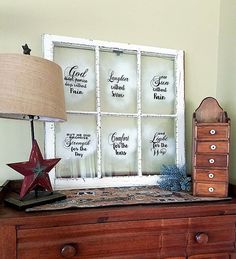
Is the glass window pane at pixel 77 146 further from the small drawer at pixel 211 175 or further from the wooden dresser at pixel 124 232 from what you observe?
the small drawer at pixel 211 175

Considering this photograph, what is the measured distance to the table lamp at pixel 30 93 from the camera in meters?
0.97

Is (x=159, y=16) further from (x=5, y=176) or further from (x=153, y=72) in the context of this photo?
(x=5, y=176)

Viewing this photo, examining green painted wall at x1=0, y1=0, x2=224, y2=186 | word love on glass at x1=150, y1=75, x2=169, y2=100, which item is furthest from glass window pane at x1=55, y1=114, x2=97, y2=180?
word love on glass at x1=150, y1=75, x2=169, y2=100

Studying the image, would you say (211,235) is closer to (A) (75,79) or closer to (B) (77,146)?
(B) (77,146)

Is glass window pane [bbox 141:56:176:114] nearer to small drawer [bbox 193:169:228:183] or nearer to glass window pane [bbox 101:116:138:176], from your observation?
glass window pane [bbox 101:116:138:176]

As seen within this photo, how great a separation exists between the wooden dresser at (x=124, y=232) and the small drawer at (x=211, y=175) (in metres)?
0.12

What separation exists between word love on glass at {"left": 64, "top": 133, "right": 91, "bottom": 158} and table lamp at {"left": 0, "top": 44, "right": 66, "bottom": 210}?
0.31 meters

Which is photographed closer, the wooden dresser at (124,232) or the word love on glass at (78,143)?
the wooden dresser at (124,232)

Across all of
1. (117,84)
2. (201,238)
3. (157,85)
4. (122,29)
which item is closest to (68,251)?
(201,238)

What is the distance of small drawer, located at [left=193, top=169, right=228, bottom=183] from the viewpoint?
1285 mm

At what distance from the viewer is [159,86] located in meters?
1.56

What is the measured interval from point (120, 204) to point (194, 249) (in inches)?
14.8

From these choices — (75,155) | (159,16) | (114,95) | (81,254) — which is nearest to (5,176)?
(75,155)

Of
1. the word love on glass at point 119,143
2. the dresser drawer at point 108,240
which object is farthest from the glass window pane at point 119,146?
the dresser drawer at point 108,240
